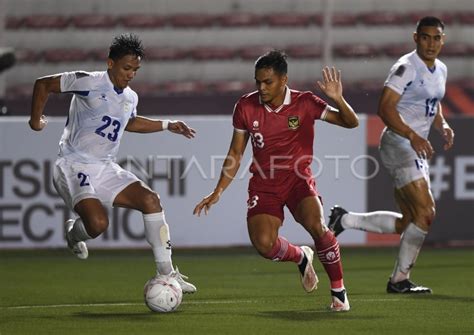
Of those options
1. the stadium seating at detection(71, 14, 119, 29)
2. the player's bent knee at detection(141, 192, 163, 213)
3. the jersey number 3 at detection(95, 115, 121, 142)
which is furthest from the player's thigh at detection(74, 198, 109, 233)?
the stadium seating at detection(71, 14, 119, 29)

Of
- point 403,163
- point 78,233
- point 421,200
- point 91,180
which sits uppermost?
point 403,163

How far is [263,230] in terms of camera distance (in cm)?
845

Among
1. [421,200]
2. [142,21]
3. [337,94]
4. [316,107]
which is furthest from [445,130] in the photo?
[142,21]

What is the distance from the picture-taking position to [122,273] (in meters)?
11.5

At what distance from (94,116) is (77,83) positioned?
0.26m

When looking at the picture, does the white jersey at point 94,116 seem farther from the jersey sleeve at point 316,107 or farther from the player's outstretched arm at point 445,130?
the player's outstretched arm at point 445,130

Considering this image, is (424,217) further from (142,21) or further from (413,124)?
(142,21)

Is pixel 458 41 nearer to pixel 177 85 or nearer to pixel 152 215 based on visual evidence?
pixel 177 85

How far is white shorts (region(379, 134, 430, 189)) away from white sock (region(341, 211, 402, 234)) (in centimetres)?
61

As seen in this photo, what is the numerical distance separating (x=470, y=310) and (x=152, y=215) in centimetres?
217

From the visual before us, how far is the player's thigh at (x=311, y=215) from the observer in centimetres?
824

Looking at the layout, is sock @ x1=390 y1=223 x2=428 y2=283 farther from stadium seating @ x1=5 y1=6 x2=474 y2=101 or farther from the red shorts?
stadium seating @ x1=5 y1=6 x2=474 y2=101

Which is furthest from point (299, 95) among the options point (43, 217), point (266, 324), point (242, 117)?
point (43, 217)

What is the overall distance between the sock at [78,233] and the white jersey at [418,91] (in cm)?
233
